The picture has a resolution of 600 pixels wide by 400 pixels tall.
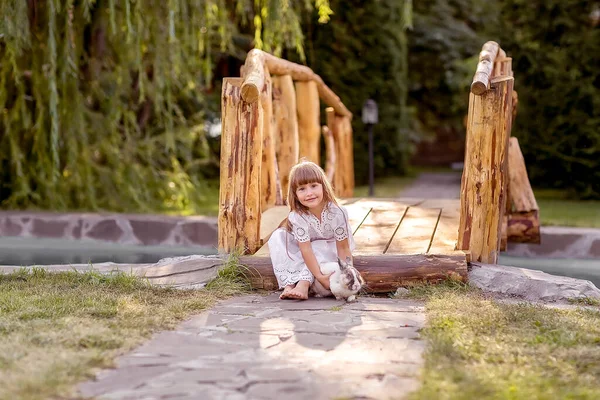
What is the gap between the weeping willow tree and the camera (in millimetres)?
6273

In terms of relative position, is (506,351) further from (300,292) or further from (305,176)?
(305,176)

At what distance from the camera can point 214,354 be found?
271 centimetres

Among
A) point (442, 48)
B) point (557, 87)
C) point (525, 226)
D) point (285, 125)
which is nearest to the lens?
point (525, 226)

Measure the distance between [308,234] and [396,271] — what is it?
1.57 feet

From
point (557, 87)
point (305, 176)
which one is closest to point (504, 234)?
point (305, 176)

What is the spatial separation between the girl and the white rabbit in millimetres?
62

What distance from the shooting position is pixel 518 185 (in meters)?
5.96

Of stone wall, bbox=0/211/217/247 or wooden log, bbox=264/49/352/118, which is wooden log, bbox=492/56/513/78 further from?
stone wall, bbox=0/211/217/247

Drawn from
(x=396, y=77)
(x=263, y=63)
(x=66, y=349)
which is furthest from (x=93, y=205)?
(x=396, y=77)

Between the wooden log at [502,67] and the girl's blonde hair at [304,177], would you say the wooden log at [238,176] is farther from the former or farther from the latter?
the wooden log at [502,67]

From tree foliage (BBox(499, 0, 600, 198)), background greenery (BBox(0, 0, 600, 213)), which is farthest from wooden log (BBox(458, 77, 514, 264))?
tree foliage (BBox(499, 0, 600, 198))

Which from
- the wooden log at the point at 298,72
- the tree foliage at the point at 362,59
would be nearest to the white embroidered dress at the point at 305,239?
the wooden log at the point at 298,72

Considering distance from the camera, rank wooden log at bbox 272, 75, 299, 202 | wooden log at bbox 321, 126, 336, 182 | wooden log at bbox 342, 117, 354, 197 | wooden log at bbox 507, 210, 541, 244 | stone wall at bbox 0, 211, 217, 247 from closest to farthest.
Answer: wooden log at bbox 507, 210, 541, 244
wooden log at bbox 272, 75, 299, 202
stone wall at bbox 0, 211, 217, 247
wooden log at bbox 321, 126, 336, 182
wooden log at bbox 342, 117, 354, 197

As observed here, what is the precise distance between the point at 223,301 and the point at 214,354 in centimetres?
99
